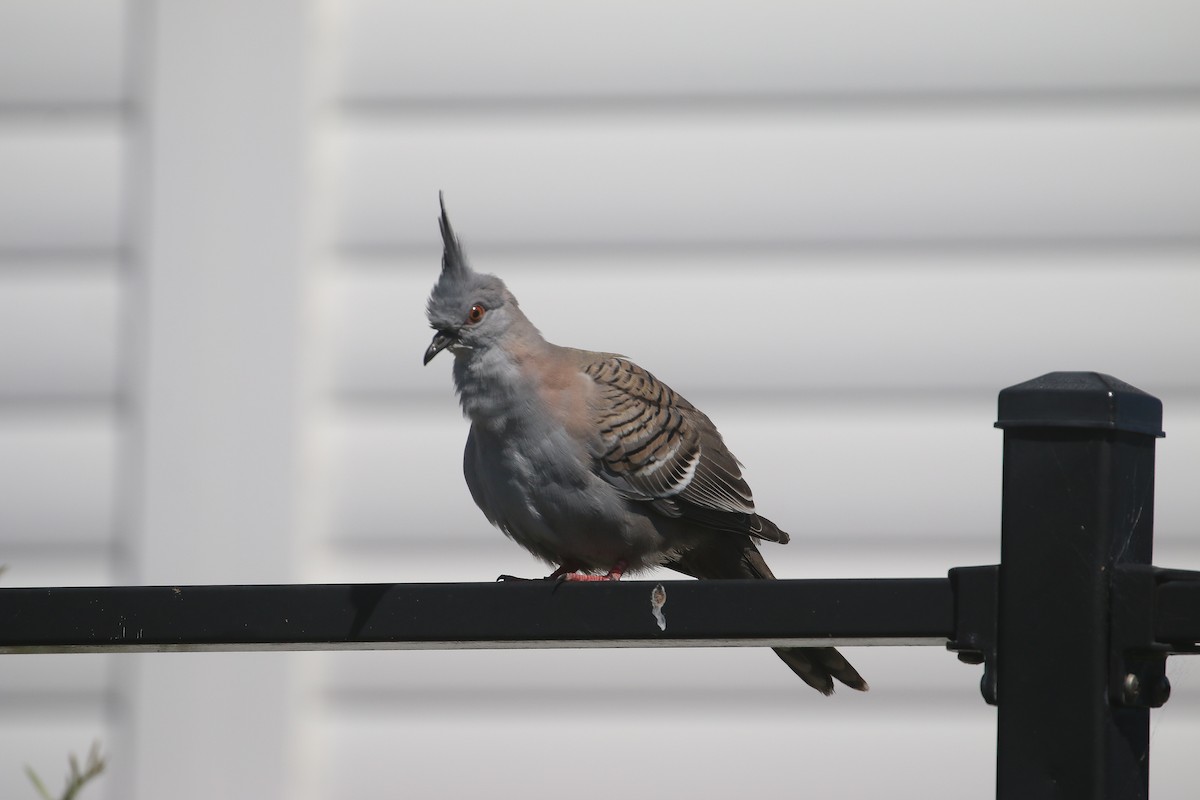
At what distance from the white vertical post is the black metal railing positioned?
1.84m

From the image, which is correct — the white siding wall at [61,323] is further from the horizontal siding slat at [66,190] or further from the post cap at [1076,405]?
the post cap at [1076,405]

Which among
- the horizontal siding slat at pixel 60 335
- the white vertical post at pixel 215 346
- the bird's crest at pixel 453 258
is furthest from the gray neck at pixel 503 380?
the horizontal siding slat at pixel 60 335

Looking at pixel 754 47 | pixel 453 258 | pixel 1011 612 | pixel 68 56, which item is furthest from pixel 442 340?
pixel 1011 612

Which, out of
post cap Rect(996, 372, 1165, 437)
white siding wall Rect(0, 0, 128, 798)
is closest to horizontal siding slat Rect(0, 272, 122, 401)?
white siding wall Rect(0, 0, 128, 798)

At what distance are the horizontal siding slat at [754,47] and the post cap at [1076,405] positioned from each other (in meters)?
2.23

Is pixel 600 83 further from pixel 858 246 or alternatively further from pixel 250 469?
pixel 250 469

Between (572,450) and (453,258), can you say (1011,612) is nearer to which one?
(572,450)

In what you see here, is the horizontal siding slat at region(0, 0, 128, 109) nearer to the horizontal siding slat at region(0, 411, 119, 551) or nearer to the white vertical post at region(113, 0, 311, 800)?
the white vertical post at region(113, 0, 311, 800)

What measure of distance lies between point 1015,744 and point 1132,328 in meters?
2.27

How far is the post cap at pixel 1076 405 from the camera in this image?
57.5 inches

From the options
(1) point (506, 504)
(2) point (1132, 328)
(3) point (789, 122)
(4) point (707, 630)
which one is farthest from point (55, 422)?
(2) point (1132, 328)

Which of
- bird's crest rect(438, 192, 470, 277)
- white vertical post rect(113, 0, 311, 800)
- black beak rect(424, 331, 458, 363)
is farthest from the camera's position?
white vertical post rect(113, 0, 311, 800)

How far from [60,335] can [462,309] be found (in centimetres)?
138

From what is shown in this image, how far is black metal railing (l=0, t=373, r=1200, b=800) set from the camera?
1.43 meters
